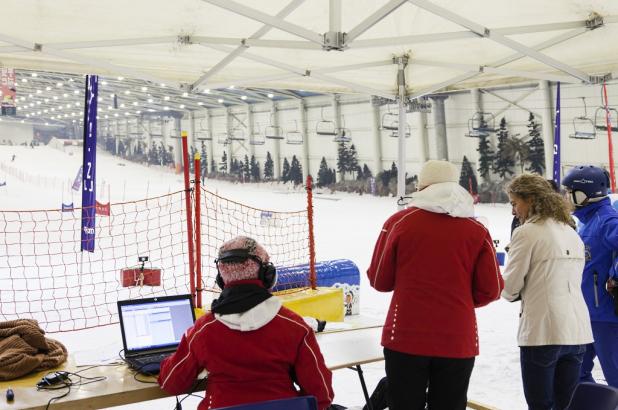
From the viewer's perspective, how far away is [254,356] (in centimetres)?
198

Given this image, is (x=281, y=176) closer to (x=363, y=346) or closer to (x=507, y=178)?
(x=507, y=178)

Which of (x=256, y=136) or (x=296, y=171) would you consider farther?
(x=256, y=136)

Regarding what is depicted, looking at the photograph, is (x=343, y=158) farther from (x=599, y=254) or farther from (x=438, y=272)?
(x=438, y=272)

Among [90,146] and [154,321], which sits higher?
[90,146]

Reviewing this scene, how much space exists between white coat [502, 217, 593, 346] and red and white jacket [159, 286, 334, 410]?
3.88ft

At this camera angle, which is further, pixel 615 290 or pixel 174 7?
pixel 174 7

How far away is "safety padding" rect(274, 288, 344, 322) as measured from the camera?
5477mm

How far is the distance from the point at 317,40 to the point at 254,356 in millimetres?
2998

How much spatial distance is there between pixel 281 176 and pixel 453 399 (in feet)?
99.3

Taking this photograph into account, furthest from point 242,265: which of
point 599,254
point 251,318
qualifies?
point 599,254

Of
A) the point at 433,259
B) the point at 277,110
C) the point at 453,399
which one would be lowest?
the point at 453,399

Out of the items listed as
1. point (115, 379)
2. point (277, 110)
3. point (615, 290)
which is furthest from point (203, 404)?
point (277, 110)

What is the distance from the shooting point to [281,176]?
1280 inches

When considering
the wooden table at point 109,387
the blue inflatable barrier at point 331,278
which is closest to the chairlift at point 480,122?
the blue inflatable barrier at point 331,278
